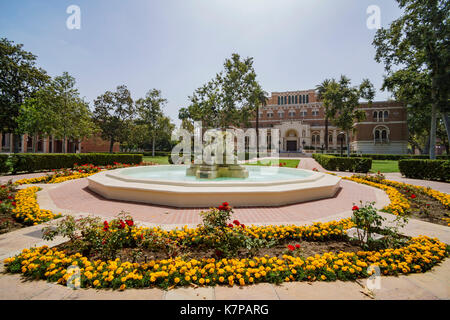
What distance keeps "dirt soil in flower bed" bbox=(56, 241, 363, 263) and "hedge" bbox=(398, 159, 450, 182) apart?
607 inches

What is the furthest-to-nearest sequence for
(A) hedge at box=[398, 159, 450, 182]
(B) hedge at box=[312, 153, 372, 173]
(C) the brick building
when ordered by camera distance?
(C) the brick building < (B) hedge at box=[312, 153, 372, 173] < (A) hedge at box=[398, 159, 450, 182]

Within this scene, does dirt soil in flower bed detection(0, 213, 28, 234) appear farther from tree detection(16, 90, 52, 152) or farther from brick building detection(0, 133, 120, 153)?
brick building detection(0, 133, 120, 153)

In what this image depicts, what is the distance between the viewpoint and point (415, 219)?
581 cm

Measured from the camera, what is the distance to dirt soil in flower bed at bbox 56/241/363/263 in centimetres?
345

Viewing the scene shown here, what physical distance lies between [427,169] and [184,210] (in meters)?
18.1

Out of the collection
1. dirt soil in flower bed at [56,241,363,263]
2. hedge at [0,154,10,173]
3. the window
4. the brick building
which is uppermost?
the window

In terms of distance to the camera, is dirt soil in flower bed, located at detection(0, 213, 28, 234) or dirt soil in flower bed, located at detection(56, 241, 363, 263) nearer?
dirt soil in flower bed, located at detection(56, 241, 363, 263)

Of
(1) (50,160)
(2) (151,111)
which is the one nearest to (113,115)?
(2) (151,111)

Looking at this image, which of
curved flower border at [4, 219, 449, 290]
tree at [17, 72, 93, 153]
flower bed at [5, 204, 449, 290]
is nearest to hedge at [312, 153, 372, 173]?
flower bed at [5, 204, 449, 290]

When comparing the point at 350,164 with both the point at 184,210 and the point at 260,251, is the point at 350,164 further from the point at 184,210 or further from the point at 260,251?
the point at 260,251

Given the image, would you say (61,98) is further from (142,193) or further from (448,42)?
(448,42)

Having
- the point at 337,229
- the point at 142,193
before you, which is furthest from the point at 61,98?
the point at 337,229

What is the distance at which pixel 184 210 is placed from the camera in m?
6.25
